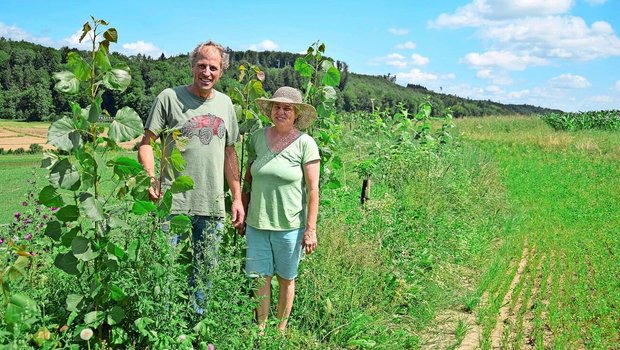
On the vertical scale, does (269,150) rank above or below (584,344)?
above

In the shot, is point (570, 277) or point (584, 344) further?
point (570, 277)

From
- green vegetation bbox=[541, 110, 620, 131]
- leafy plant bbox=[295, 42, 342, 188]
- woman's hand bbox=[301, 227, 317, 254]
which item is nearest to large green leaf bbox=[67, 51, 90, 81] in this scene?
woman's hand bbox=[301, 227, 317, 254]

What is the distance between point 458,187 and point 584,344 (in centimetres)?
499

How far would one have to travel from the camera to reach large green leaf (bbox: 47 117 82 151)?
9.10 ft

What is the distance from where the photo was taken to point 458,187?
960cm

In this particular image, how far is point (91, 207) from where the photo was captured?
2.87m

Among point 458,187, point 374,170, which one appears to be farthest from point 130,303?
point 458,187

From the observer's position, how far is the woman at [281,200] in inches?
148

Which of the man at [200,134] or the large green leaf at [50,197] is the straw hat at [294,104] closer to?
the man at [200,134]

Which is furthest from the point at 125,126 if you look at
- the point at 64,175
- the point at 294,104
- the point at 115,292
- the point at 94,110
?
the point at 294,104

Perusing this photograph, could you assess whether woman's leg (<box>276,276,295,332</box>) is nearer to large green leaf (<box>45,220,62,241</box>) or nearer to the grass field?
large green leaf (<box>45,220,62,241</box>)

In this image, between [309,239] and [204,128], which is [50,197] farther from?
[309,239]

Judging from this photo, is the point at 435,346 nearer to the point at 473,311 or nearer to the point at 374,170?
the point at 473,311

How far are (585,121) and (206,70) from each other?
3907 cm
